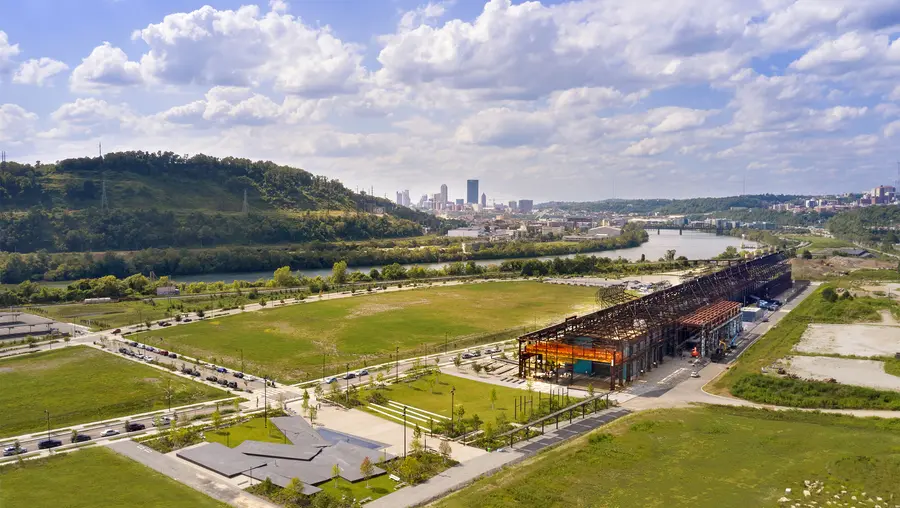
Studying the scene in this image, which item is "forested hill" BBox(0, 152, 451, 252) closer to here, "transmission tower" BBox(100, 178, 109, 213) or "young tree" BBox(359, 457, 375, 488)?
"transmission tower" BBox(100, 178, 109, 213)

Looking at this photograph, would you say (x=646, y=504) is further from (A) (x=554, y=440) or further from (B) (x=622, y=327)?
(B) (x=622, y=327)

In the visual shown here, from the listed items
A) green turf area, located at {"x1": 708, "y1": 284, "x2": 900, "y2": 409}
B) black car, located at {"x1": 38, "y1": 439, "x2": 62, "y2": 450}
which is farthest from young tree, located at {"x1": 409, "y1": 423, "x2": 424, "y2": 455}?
green turf area, located at {"x1": 708, "y1": 284, "x2": 900, "y2": 409}

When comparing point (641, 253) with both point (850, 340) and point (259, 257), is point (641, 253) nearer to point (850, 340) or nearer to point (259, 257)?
point (259, 257)

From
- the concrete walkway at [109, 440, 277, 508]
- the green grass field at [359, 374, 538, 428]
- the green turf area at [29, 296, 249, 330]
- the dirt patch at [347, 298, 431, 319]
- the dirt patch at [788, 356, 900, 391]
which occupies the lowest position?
the green grass field at [359, 374, 538, 428]

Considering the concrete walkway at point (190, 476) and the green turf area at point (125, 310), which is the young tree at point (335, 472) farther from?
the green turf area at point (125, 310)

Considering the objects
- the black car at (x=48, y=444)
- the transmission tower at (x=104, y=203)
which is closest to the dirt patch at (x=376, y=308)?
the black car at (x=48, y=444)

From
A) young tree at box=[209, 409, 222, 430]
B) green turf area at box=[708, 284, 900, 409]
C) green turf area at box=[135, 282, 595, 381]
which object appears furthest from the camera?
green turf area at box=[135, 282, 595, 381]

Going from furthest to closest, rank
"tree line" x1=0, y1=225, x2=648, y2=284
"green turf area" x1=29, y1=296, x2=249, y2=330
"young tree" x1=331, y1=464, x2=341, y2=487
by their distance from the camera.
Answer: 1. "tree line" x1=0, y1=225, x2=648, y2=284
2. "green turf area" x1=29, y1=296, x2=249, y2=330
3. "young tree" x1=331, y1=464, x2=341, y2=487
